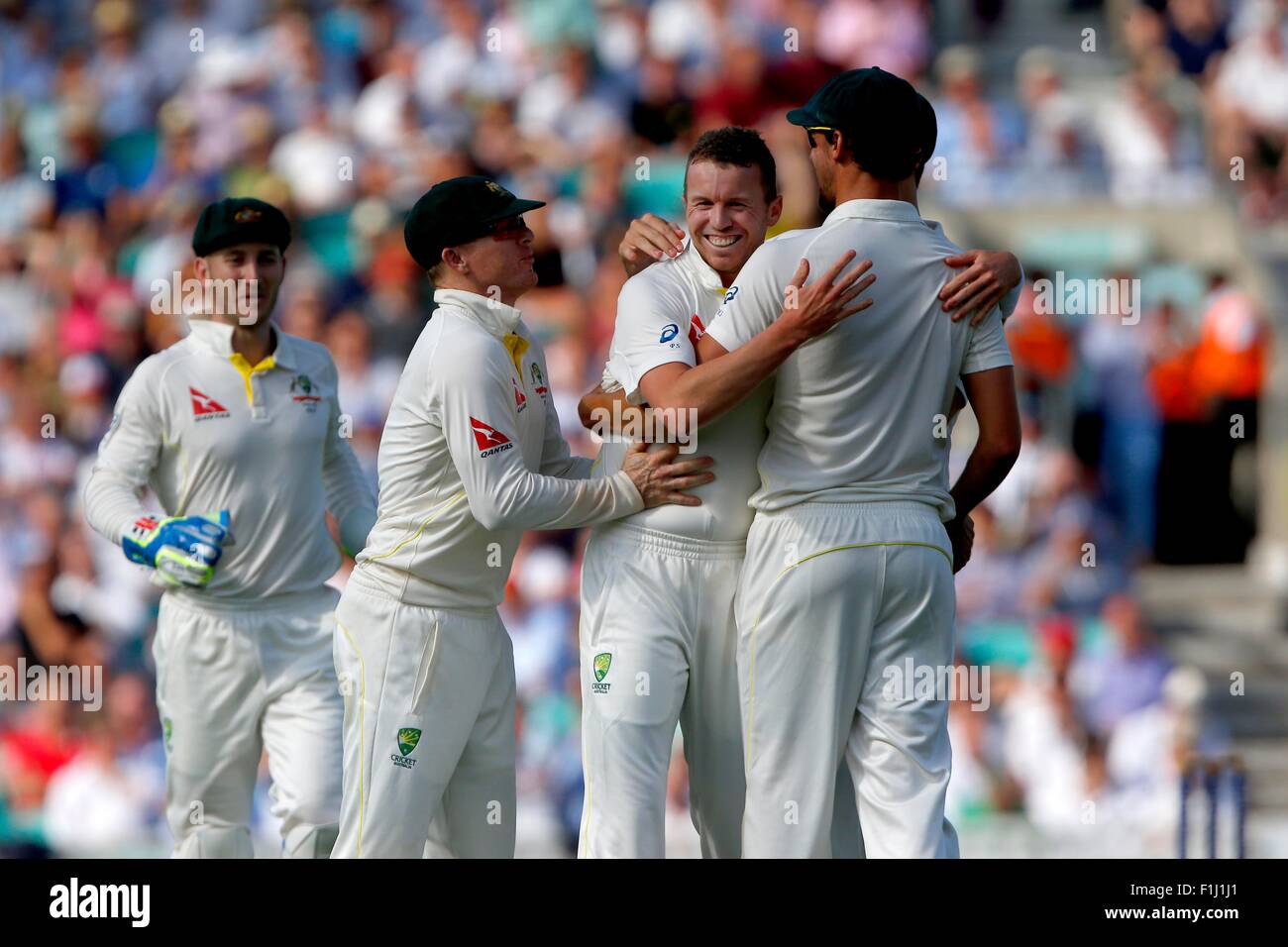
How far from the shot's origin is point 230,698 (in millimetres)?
5824

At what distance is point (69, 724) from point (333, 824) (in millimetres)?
4830

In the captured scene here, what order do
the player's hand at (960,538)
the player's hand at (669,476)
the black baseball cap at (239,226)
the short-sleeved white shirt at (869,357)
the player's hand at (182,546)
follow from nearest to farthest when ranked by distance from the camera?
the short-sleeved white shirt at (869,357)
the player's hand at (669,476)
the player's hand at (960,538)
the player's hand at (182,546)
the black baseball cap at (239,226)

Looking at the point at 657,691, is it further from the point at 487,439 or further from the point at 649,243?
the point at 649,243

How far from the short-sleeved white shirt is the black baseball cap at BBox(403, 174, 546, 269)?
2.45ft

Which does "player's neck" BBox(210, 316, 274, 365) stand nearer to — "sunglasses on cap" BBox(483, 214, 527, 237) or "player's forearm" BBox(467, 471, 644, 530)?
"sunglasses on cap" BBox(483, 214, 527, 237)

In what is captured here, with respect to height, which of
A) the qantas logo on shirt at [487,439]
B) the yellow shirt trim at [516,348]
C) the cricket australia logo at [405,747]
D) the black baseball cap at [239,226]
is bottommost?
the cricket australia logo at [405,747]

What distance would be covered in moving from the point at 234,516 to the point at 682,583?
5.72 ft

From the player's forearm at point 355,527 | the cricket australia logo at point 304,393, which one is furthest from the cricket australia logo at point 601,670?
the cricket australia logo at point 304,393

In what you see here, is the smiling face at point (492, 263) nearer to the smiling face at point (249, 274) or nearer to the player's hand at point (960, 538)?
the smiling face at point (249, 274)

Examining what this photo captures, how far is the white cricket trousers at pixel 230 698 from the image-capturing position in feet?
19.0

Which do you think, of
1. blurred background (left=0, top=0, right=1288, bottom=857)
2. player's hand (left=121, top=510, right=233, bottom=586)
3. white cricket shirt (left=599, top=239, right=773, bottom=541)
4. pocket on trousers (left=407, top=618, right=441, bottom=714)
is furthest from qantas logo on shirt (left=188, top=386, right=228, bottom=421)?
blurred background (left=0, top=0, right=1288, bottom=857)

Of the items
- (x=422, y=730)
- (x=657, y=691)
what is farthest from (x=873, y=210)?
(x=422, y=730)

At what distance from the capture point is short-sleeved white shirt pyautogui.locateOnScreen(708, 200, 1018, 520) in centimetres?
455

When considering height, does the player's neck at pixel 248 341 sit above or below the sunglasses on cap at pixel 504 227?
below
